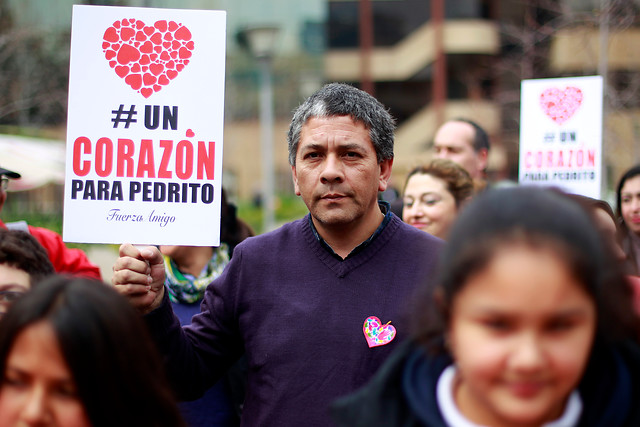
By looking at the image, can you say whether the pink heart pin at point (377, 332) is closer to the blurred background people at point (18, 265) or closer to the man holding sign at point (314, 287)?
the man holding sign at point (314, 287)

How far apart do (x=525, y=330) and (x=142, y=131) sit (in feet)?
6.26

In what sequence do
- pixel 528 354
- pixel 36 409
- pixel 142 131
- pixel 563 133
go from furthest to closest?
pixel 563 133 < pixel 142 131 < pixel 36 409 < pixel 528 354

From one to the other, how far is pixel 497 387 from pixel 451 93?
26726 mm

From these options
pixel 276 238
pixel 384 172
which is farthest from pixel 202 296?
pixel 384 172

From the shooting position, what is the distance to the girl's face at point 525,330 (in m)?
1.48

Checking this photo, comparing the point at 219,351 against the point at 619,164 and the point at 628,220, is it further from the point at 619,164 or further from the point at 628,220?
the point at 619,164

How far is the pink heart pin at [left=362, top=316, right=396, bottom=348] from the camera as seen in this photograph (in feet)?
8.41

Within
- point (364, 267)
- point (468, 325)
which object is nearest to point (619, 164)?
point (364, 267)

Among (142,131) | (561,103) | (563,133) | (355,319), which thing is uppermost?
(561,103)

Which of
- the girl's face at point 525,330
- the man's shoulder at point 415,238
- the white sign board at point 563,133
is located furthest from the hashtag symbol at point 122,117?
the white sign board at point 563,133

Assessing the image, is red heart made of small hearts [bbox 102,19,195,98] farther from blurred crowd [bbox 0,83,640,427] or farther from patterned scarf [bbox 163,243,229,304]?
patterned scarf [bbox 163,243,229,304]

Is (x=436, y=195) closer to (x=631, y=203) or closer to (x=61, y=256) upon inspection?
(x=631, y=203)

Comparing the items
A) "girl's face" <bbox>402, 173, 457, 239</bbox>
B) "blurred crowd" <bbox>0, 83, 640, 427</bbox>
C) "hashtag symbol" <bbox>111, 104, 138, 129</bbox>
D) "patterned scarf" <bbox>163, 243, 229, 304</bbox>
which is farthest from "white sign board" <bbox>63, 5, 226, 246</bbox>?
"girl's face" <bbox>402, 173, 457, 239</bbox>

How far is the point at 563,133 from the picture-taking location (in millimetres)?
5500
